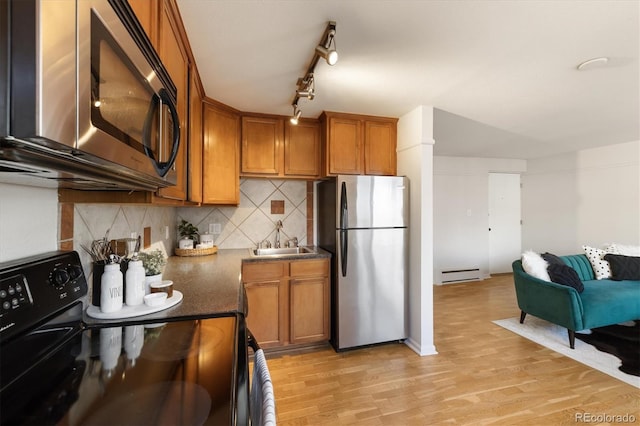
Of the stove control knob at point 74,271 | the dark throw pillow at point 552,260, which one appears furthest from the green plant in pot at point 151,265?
the dark throw pillow at point 552,260

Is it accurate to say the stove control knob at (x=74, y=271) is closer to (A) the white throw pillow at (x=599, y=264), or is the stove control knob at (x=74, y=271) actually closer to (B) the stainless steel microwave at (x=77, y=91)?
(B) the stainless steel microwave at (x=77, y=91)

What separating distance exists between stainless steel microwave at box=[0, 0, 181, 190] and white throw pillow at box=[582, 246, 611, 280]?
4609mm

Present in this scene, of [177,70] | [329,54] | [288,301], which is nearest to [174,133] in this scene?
[177,70]

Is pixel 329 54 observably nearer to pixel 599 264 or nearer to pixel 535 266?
pixel 535 266

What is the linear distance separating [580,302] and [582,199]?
9.65 feet

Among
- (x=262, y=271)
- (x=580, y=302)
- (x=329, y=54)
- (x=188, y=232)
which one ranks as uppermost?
(x=329, y=54)

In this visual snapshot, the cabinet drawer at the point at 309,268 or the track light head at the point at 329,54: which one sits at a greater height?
the track light head at the point at 329,54

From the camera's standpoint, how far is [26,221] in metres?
0.86

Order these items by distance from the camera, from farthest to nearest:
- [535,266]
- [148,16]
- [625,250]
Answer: [625,250]
[535,266]
[148,16]

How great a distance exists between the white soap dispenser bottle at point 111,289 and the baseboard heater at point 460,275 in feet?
16.1

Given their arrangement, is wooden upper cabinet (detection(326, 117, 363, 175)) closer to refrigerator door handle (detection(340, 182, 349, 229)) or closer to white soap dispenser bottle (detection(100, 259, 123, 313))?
refrigerator door handle (detection(340, 182, 349, 229))

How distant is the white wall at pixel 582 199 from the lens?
399 centimetres

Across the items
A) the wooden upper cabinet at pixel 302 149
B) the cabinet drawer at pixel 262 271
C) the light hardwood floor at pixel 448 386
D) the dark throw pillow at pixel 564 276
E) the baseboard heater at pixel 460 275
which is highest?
the wooden upper cabinet at pixel 302 149

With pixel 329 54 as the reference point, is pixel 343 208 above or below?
below
